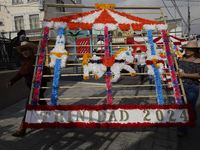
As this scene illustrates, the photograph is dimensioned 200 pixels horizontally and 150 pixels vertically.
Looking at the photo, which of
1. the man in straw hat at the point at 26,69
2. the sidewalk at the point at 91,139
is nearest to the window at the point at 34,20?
the man in straw hat at the point at 26,69

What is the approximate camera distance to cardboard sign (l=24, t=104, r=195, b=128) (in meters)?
2.54

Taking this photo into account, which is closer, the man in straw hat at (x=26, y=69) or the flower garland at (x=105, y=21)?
the man in straw hat at (x=26, y=69)

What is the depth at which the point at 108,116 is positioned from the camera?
2588 millimetres

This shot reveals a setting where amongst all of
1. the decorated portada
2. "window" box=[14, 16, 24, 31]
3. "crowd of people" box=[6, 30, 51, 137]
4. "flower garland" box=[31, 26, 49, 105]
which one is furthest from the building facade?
the decorated portada

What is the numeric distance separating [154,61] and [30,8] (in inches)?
818

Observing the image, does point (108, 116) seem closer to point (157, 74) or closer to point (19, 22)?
point (157, 74)

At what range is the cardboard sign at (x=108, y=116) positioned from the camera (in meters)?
2.54

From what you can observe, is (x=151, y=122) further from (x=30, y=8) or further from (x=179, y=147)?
(x=30, y=8)

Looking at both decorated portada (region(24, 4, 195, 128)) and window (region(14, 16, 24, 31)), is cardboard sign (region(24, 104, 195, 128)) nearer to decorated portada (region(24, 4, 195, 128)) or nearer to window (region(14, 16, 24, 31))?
decorated portada (region(24, 4, 195, 128))

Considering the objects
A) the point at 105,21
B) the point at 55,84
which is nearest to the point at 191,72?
the point at 105,21

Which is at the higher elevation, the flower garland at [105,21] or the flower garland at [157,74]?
the flower garland at [105,21]

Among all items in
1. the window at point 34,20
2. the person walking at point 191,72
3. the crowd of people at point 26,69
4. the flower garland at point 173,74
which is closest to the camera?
the flower garland at point 173,74

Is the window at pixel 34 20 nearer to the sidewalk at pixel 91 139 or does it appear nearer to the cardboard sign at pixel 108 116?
the sidewalk at pixel 91 139

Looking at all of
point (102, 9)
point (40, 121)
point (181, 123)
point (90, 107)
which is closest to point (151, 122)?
point (181, 123)
